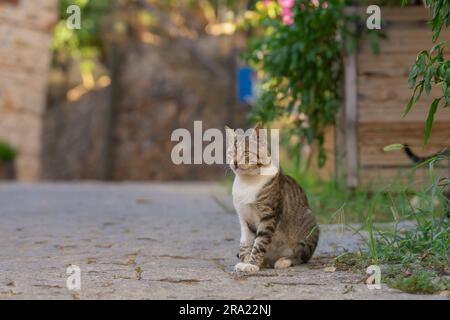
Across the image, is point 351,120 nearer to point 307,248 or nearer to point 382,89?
point 382,89

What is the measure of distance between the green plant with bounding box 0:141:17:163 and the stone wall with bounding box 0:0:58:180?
1.20 ft

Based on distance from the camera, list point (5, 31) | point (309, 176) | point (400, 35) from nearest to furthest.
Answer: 1. point (400, 35)
2. point (309, 176)
3. point (5, 31)

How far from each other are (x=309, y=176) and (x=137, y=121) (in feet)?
27.6

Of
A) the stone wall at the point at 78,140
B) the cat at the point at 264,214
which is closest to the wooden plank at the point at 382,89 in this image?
the cat at the point at 264,214

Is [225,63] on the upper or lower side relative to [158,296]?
upper

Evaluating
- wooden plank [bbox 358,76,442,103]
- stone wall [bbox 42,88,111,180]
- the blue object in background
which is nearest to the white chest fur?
wooden plank [bbox 358,76,442,103]

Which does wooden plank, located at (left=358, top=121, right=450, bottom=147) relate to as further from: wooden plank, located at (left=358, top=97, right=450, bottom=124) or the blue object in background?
the blue object in background

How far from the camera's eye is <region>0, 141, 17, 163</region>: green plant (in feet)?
41.1

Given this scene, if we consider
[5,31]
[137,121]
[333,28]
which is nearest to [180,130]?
[137,121]

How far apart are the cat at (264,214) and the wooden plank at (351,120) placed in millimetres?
2462

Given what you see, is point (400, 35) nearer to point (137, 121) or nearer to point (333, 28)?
point (333, 28)

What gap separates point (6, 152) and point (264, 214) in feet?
32.9

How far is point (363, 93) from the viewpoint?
19.7ft
